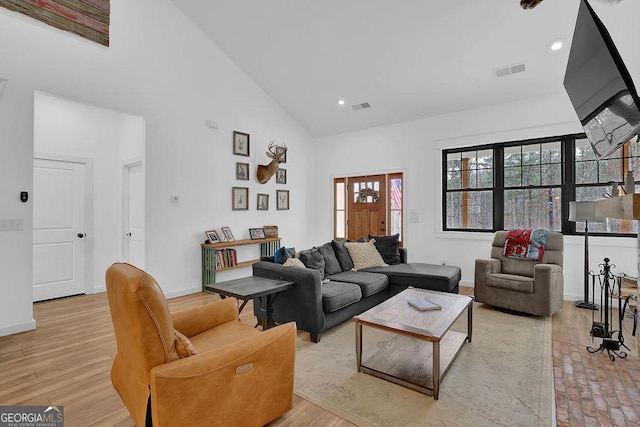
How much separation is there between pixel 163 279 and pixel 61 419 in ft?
8.81

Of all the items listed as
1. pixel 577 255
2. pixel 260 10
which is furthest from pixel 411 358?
pixel 260 10

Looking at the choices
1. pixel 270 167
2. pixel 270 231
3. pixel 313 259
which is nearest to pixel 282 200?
pixel 270 231

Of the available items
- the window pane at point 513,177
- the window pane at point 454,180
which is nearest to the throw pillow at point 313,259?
the window pane at point 454,180

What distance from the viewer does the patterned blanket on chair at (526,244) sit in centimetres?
397

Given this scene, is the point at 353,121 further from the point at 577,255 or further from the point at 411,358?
the point at 411,358

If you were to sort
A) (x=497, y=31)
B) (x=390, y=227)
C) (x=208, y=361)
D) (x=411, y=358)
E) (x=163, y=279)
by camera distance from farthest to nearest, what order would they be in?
1. (x=390, y=227)
2. (x=163, y=279)
3. (x=497, y=31)
4. (x=411, y=358)
5. (x=208, y=361)

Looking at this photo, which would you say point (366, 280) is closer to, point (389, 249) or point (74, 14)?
point (389, 249)

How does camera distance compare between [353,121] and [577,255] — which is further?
[353,121]

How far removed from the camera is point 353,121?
615 cm

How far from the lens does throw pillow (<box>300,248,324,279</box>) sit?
3510mm

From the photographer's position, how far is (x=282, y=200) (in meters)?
6.25

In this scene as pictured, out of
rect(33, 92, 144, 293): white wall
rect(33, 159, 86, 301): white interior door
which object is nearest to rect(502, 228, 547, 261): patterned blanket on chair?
rect(33, 92, 144, 293): white wall

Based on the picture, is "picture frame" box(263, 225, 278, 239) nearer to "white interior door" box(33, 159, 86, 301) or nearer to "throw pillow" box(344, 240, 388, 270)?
"throw pillow" box(344, 240, 388, 270)

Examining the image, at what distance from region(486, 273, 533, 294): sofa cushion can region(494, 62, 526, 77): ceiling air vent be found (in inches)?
103
